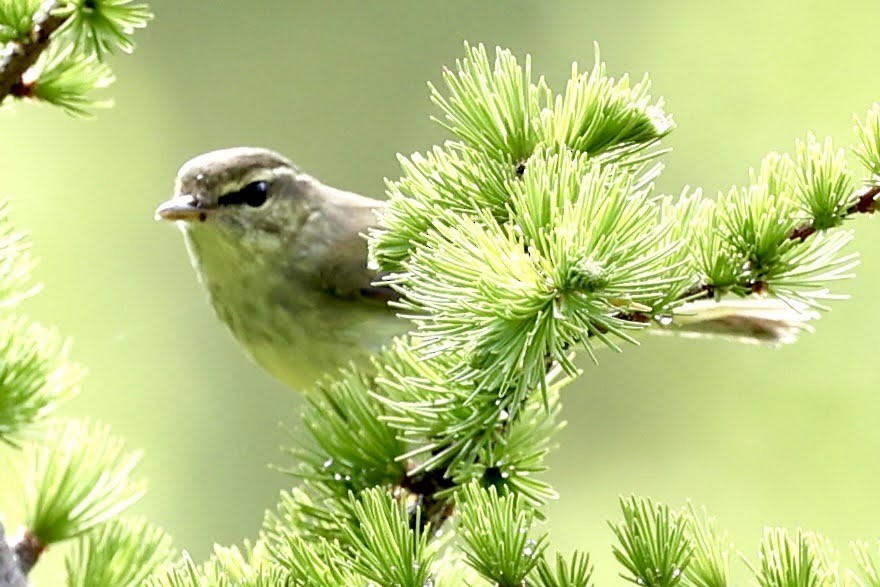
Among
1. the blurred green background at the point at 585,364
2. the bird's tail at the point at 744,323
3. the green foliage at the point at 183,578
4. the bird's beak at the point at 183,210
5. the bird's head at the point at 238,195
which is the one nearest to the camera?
the green foliage at the point at 183,578

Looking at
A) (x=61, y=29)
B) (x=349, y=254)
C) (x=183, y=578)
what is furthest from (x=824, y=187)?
(x=349, y=254)

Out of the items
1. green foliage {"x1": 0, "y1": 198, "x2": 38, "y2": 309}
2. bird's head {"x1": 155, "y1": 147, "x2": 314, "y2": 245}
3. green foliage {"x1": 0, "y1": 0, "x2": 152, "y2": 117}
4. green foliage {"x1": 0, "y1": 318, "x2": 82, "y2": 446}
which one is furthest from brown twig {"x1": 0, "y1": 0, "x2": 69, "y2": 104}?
bird's head {"x1": 155, "y1": 147, "x2": 314, "y2": 245}

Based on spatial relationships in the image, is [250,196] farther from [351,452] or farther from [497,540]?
[497,540]

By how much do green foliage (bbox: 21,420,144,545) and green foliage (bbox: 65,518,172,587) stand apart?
3 centimetres

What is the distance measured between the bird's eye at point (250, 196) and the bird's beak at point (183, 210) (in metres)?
0.06

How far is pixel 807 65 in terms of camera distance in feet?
13.9

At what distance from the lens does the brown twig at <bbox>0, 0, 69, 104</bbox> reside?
130cm

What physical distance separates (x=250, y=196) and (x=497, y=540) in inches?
64.3

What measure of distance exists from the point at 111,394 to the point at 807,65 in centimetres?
261

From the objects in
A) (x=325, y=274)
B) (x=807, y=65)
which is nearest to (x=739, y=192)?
(x=325, y=274)

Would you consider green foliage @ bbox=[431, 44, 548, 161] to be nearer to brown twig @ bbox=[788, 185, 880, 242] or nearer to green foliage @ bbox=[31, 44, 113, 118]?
brown twig @ bbox=[788, 185, 880, 242]

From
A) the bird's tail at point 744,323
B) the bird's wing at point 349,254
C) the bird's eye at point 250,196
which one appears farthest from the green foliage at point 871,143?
the bird's eye at point 250,196

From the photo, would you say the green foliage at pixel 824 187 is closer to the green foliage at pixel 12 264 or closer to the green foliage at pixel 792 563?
the green foliage at pixel 792 563

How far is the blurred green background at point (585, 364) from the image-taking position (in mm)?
3883
